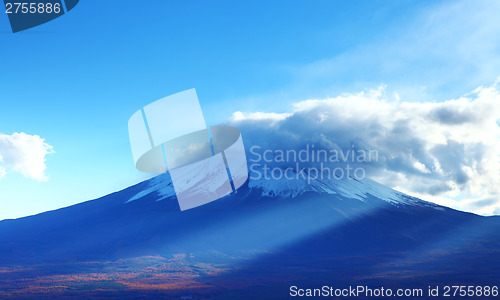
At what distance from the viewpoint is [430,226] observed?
490 feet

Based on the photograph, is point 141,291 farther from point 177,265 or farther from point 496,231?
point 496,231

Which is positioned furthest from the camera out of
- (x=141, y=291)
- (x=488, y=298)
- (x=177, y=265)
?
(x=177, y=265)

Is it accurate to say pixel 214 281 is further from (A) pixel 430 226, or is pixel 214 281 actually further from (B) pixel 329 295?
(A) pixel 430 226

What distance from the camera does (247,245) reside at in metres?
130

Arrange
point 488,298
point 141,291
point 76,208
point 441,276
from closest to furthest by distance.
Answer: point 488,298 < point 141,291 < point 441,276 < point 76,208

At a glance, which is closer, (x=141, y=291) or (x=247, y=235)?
(x=141, y=291)

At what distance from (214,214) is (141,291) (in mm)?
97020

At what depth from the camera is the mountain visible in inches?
2699

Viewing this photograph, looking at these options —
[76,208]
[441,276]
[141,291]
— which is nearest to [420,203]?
[441,276]

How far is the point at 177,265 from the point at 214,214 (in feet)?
213

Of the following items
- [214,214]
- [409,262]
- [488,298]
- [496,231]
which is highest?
[214,214]

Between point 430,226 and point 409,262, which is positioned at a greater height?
point 430,226

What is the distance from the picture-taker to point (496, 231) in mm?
142375

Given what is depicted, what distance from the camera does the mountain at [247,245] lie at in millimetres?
68562
